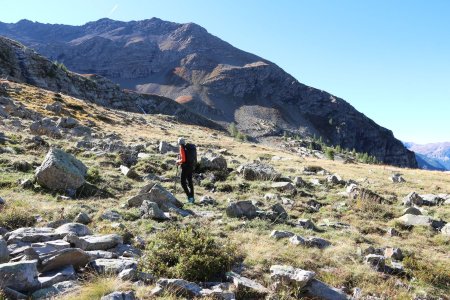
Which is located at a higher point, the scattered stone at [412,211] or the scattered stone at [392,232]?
the scattered stone at [412,211]

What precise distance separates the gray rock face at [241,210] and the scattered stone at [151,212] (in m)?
2.20

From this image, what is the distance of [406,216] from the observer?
555 inches

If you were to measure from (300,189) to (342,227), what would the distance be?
5.45m

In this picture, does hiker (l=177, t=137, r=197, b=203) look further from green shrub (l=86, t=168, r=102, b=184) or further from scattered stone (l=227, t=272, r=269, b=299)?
scattered stone (l=227, t=272, r=269, b=299)

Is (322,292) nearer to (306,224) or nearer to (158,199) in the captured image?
(306,224)

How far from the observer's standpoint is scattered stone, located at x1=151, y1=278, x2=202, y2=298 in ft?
21.2

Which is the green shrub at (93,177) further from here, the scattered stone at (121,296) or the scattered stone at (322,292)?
the scattered stone at (322,292)

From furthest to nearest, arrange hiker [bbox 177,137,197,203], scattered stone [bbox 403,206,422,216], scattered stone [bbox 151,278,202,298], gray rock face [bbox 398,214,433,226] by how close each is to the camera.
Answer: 1. hiker [bbox 177,137,197,203]
2. scattered stone [bbox 403,206,422,216]
3. gray rock face [bbox 398,214,433,226]
4. scattered stone [bbox 151,278,202,298]

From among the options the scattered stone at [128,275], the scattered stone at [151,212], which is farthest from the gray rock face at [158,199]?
the scattered stone at [128,275]

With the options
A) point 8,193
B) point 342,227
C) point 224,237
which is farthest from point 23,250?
point 342,227

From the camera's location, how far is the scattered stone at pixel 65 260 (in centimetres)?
673

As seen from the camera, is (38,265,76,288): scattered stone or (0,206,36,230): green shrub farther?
(0,206,36,230): green shrub

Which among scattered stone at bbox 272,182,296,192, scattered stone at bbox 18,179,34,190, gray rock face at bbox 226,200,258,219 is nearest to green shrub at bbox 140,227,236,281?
gray rock face at bbox 226,200,258,219

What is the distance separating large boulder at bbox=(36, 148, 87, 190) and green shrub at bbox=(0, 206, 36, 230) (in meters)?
3.79
